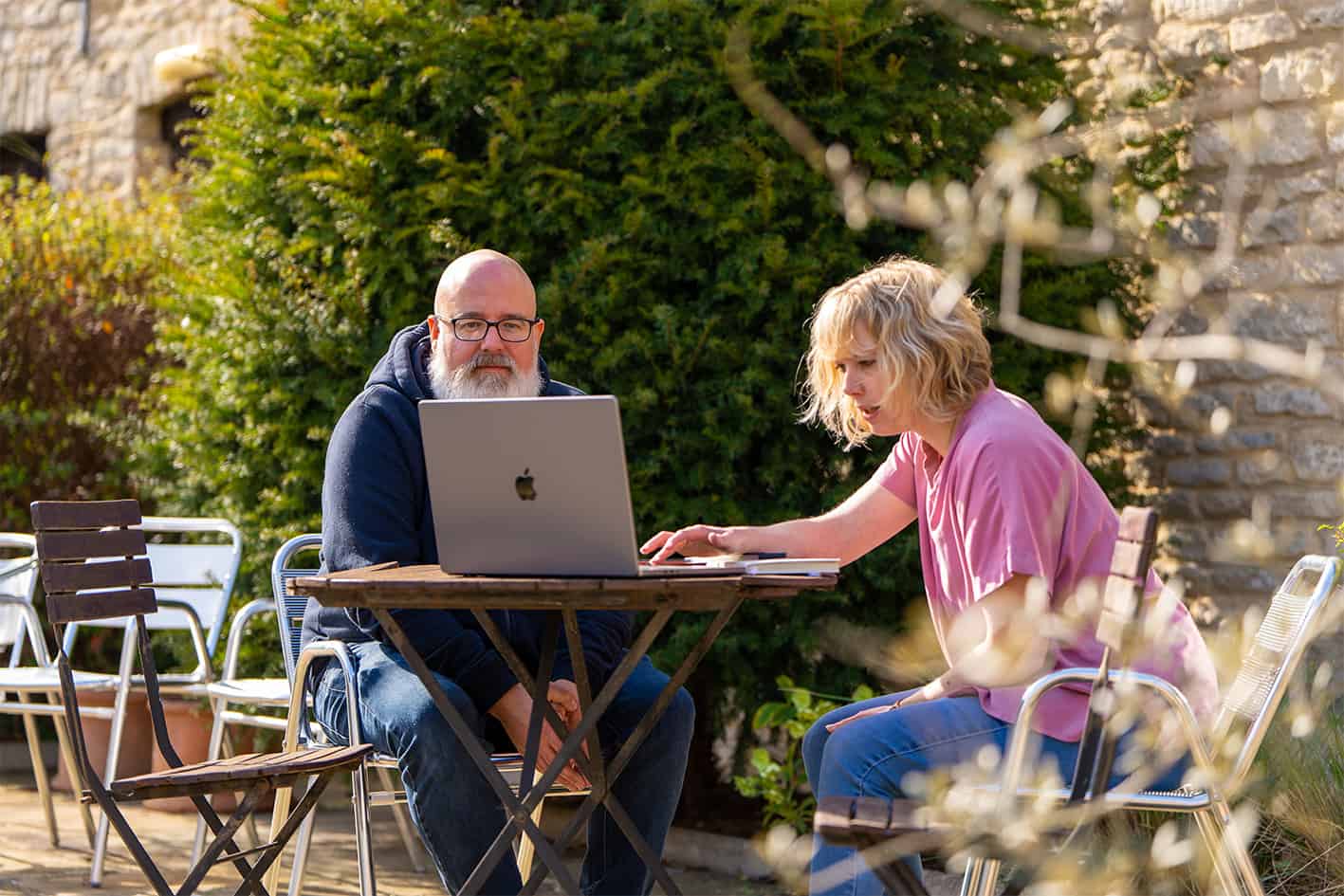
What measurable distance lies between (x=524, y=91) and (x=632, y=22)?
383 millimetres

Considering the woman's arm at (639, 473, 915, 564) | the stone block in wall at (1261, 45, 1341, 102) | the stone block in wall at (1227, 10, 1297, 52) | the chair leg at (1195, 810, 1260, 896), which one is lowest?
the chair leg at (1195, 810, 1260, 896)

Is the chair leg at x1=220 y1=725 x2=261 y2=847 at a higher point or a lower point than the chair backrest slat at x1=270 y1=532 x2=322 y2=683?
lower

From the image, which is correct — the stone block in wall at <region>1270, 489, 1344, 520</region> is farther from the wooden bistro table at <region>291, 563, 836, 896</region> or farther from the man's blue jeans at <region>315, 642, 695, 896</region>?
the wooden bistro table at <region>291, 563, 836, 896</region>

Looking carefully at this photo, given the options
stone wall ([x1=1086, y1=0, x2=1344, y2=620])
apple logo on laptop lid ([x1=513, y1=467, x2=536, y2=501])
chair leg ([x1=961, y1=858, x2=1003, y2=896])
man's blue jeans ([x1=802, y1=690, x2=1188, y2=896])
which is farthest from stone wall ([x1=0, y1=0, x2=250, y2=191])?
chair leg ([x1=961, y1=858, x2=1003, y2=896])

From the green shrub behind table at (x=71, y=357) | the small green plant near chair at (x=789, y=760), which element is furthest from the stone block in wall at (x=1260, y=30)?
the green shrub behind table at (x=71, y=357)

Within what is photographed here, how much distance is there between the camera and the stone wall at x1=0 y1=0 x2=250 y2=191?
9625mm

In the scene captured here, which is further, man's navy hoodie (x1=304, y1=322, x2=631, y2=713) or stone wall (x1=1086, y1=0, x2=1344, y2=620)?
stone wall (x1=1086, y1=0, x2=1344, y2=620)

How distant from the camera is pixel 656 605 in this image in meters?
2.72

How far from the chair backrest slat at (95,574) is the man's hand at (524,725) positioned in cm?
87

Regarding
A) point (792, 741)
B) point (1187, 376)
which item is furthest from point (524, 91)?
point (1187, 376)

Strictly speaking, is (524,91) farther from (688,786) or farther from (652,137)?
(688,786)

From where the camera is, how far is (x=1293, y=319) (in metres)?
5.24

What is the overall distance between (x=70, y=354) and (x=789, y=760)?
384 cm

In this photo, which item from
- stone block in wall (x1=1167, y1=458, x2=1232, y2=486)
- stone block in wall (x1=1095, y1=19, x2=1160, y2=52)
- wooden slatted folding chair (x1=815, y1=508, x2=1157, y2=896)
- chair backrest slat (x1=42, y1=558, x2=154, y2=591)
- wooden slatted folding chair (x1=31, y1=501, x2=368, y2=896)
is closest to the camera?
wooden slatted folding chair (x1=815, y1=508, x2=1157, y2=896)
